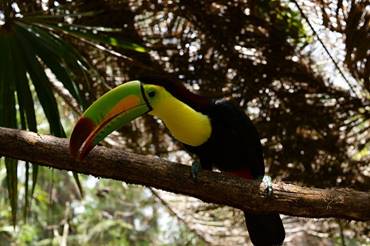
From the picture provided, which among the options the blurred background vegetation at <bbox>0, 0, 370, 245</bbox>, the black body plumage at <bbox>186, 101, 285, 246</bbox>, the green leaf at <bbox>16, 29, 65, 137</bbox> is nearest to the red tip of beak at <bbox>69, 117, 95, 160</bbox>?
the black body plumage at <bbox>186, 101, 285, 246</bbox>

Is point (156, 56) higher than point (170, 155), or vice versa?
point (156, 56)

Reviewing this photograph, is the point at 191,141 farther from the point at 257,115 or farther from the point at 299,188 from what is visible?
the point at 257,115

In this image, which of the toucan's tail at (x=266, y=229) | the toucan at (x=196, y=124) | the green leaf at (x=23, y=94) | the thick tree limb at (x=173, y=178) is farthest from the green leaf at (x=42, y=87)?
the toucan's tail at (x=266, y=229)

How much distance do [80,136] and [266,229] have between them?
3.00ft

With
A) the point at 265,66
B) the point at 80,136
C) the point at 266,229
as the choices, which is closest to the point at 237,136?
the point at 266,229

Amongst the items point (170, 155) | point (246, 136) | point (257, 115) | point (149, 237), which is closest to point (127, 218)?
point (149, 237)

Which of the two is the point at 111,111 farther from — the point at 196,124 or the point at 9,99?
the point at 9,99

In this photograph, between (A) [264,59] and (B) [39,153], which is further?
(A) [264,59]

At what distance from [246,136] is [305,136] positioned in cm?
126

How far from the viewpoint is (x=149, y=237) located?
822 cm

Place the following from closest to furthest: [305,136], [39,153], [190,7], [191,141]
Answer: [39,153]
[191,141]
[190,7]
[305,136]

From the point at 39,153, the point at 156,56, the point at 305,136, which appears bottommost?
the point at 39,153

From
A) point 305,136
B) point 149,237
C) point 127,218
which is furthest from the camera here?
point 127,218

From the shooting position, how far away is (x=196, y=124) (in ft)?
7.59
